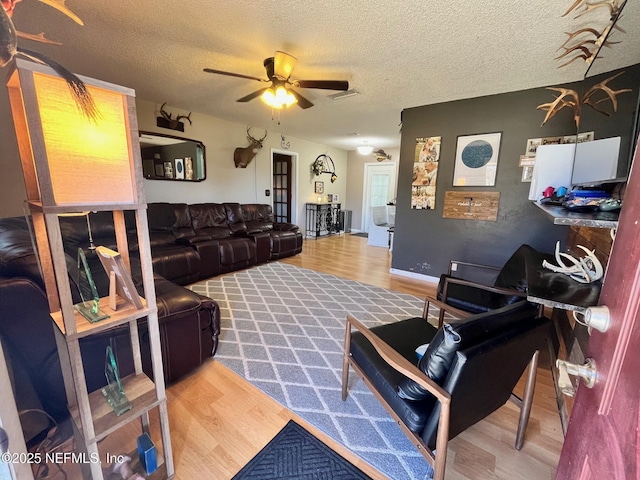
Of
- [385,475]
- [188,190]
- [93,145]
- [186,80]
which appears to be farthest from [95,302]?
[188,190]

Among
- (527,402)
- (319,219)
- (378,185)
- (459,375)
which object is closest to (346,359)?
(459,375)

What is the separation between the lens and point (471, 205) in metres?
3.44

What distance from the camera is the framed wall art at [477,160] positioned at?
→ 10.6ft

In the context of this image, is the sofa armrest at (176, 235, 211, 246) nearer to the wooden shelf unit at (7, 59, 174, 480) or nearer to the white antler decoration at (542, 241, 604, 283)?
Answer: the wooden shelf unit at (7, 59, 174, 480)

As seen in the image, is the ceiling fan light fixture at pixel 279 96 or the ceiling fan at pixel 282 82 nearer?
the ceiling fan at pixel 282 82

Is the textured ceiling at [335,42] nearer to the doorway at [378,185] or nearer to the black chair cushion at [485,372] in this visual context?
the black chair cushion at [485,372]

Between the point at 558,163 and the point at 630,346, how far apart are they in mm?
2291

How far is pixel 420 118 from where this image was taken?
3699 millimetres

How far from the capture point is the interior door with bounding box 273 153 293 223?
650 centimetres

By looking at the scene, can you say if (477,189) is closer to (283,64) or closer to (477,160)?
(477,160)

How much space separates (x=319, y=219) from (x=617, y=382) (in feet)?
21.2

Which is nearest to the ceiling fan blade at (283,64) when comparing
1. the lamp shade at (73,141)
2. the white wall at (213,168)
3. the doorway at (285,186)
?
the white wall at (213,168)

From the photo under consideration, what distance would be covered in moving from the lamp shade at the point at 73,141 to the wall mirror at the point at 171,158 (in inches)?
138

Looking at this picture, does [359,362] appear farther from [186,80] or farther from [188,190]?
[188,190]
